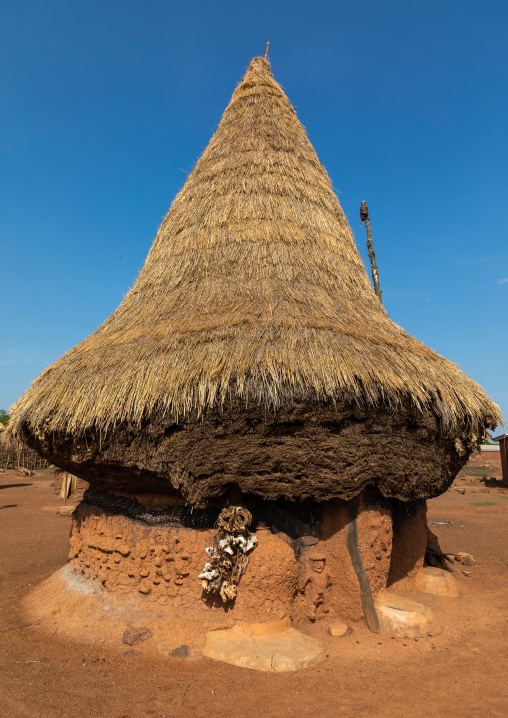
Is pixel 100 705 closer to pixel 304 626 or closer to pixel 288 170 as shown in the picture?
pixel 304 626

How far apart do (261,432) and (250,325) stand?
1066 millimetres

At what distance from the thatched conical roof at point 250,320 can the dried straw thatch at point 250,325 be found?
0.06ft

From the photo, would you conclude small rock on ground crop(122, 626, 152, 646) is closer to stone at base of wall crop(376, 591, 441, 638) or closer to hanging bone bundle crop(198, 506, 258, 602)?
hanging bone bundle crop(198, 506, 258, 602)

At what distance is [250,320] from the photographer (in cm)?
449

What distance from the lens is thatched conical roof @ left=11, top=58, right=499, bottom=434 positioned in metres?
4.02

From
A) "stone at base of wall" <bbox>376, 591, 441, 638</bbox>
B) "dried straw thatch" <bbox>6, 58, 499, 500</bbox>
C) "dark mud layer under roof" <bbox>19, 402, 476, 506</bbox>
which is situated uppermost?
"dried straw thatch" <bbox>6, 58, 499, 500</bbox>

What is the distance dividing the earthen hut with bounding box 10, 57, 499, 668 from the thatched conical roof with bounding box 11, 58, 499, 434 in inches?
1.0

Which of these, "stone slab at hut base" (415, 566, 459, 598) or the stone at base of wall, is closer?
the stone at base of wall

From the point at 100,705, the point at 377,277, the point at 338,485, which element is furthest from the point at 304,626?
the point at 377,277

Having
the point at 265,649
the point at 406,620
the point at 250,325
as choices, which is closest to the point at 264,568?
the point at 265,649

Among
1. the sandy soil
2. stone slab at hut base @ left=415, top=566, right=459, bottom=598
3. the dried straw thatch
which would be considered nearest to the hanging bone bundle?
the sandy soil

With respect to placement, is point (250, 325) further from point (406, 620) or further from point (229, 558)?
point (406, 620)

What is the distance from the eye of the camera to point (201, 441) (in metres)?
4.13

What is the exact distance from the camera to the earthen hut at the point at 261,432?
4051 millimetres
